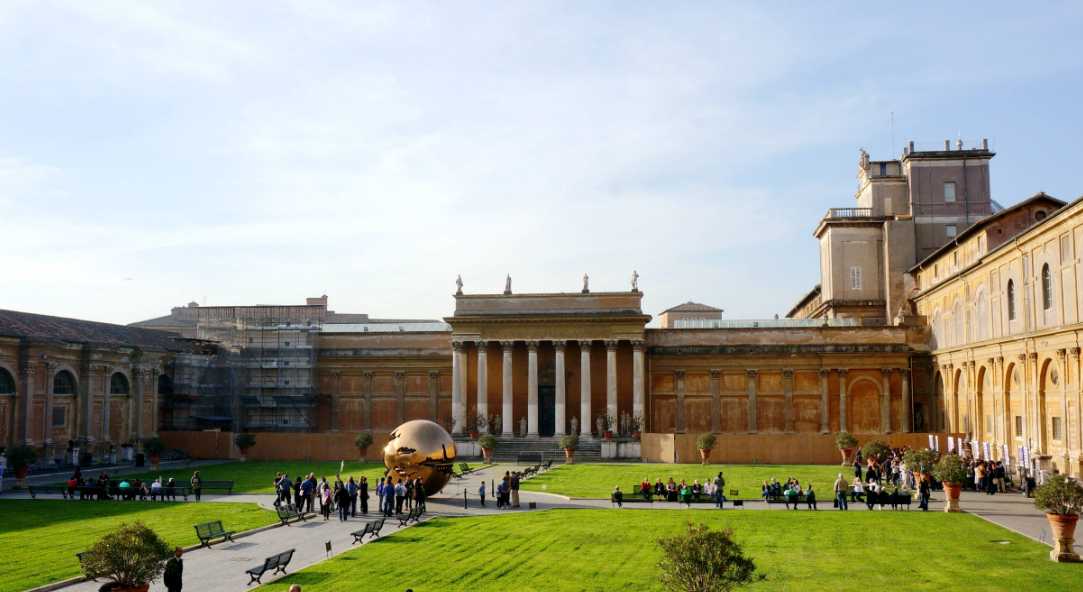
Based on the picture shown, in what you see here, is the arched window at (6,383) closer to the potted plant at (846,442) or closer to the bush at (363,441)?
the bush at (363,441)

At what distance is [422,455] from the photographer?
3281 centimetres

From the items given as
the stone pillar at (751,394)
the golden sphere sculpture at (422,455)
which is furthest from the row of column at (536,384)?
the golden sphere sculpture at (422,455)

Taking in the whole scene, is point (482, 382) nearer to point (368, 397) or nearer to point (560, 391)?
point (560, 391)

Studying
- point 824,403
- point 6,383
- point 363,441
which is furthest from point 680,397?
point 6,383

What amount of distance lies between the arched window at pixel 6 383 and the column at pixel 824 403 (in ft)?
160

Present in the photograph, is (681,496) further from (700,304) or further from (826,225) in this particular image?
(700,304)

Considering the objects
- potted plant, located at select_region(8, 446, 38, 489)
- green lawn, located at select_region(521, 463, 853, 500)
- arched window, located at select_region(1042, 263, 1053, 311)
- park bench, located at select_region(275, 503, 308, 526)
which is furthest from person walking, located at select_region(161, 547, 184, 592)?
arched window, located at select_region(1042, 263, 1053, 311)

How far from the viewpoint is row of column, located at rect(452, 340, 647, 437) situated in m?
Result: 58.3

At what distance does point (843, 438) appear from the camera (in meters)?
48.4

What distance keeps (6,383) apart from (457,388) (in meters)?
25.9

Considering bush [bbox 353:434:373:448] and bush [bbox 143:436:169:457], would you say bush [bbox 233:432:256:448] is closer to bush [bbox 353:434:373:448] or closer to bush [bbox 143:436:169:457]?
bush [bbox 143:436:169:457]

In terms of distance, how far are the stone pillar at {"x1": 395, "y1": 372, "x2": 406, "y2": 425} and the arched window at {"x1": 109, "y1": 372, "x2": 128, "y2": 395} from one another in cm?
1795

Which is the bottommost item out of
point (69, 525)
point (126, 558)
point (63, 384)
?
point (69, 525)

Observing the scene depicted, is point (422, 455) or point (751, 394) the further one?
point (751, 394)
